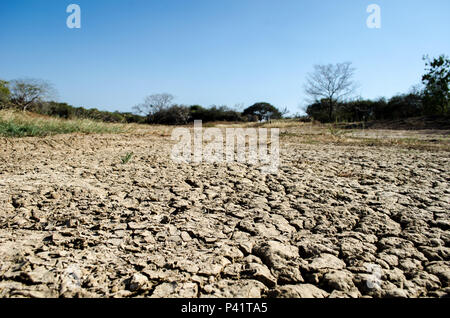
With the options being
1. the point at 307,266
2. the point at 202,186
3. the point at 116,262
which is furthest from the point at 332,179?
the point at 116,262

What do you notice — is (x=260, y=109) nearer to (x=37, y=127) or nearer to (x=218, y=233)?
(x=37, y=127)

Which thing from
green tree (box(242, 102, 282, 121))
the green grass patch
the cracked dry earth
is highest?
green tree (box(242, 102, 282, 121))

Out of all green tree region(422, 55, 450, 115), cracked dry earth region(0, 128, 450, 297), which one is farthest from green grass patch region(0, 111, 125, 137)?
green tree region(422, 55, 450, 115)

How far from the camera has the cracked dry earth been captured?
3.10 ft

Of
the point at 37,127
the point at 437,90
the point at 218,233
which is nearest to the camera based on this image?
Result: the point at 218,233

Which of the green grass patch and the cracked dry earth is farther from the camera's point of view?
the green grass patch

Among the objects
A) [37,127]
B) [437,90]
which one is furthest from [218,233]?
[437,90]

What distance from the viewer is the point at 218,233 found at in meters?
1.31

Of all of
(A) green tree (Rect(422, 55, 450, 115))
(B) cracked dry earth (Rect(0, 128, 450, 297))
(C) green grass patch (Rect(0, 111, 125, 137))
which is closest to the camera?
(B) cracked dry earth (Rect(0, 128, 450, 297))

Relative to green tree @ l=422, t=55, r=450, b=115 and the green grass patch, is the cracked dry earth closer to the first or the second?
the green grass patch

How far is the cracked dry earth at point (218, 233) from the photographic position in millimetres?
946

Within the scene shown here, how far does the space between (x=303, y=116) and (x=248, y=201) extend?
13.7m

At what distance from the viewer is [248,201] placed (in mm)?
1747

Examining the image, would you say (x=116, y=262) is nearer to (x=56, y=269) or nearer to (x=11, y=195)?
(x=56, y=269)
